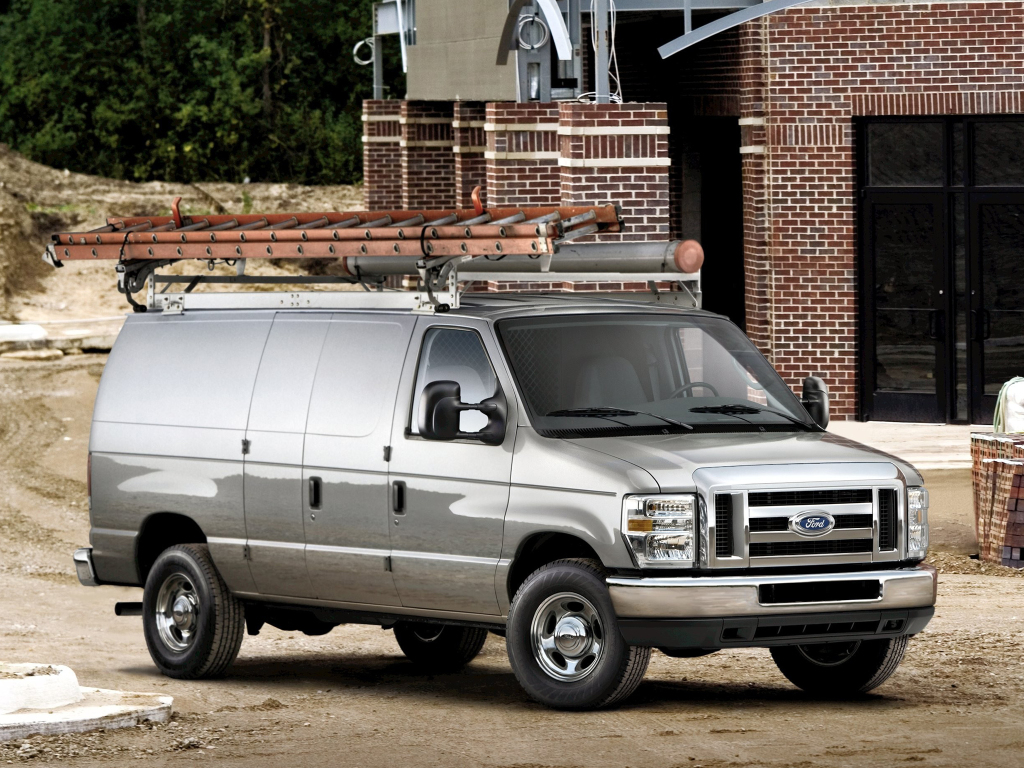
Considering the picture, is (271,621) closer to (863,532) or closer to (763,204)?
(863,532)

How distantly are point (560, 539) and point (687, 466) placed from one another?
2.87ft

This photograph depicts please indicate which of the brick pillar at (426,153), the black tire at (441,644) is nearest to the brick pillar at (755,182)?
the brick pillar at (426,153)

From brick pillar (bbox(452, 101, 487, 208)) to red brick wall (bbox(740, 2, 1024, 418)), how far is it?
6.61m

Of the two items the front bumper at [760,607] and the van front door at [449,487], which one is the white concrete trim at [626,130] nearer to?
the van front door at [449,487]

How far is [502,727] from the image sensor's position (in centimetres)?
875

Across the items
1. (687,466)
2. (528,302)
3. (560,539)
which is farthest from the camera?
(528,302)

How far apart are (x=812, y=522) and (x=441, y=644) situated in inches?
135

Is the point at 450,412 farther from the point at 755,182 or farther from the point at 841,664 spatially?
the point at 755,182

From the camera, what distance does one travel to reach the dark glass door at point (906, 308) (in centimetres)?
2119

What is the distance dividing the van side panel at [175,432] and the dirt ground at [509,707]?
32.7 inches

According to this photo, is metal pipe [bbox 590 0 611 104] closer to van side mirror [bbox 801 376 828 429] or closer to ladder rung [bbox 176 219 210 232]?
ladder rung [bbox 176 219 210 232]

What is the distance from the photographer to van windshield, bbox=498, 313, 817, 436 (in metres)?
9.23

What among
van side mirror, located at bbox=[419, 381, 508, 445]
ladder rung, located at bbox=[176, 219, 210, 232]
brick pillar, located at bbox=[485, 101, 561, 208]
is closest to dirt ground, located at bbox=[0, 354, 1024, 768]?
van side mirror, located at bbox=[419, 381, 508, 445]

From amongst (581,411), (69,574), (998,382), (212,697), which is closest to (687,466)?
(581,411)
